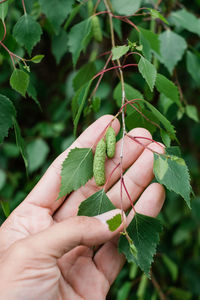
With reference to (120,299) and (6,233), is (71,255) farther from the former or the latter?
(120,299)

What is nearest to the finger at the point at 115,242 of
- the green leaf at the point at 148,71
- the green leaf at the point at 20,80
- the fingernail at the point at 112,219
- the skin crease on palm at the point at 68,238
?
the skin crease on palm at the point at 68,238

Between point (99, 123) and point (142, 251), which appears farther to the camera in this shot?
point (99, 123)

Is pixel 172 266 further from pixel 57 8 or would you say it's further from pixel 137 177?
pixel 57 8

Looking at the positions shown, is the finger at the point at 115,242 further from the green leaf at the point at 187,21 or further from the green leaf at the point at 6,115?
the green leaf at the point at 187,21

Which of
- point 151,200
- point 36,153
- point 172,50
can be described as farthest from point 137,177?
point 36,153

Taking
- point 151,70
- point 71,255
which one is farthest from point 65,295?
point 151,70

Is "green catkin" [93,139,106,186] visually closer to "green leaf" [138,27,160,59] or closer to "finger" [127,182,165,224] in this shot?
"finger" [127,182,165,224]

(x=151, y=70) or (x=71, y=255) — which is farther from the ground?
(x=151, y=70)
